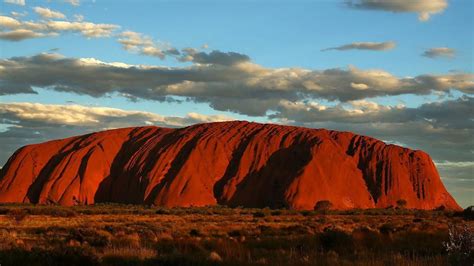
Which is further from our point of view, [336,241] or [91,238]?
[91,238]

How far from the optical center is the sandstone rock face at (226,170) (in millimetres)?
73312

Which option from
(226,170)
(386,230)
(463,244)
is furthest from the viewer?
(226,170)

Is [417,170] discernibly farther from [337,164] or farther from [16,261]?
[16,261]

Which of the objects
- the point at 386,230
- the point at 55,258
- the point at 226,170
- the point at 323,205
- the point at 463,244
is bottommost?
the point at 323,205

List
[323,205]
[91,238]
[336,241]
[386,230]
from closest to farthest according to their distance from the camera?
[336,241], [91,238], [386,230], [323,205]

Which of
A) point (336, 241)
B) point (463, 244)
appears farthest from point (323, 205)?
point (463, 244)

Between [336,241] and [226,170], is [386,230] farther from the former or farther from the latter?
[226,170]

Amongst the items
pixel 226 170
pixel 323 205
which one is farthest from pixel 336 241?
pixel 226 170

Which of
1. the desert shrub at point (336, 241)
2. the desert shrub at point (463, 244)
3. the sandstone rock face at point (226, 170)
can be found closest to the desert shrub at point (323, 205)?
the sandstone rock face at point (226, 170)

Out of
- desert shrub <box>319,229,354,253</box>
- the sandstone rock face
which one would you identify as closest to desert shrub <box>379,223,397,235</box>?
desert shrub <box>319,229,354,253</box>

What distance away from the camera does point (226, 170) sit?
78500 millimetres

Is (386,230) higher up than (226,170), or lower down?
lower down

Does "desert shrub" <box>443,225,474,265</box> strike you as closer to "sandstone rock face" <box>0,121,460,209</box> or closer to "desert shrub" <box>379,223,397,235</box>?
"desert shrub" <box>379,223,397,235</box>

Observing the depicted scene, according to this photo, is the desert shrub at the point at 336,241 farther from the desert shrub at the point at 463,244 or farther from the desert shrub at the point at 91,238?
the desert shrub at the point at 91,238
